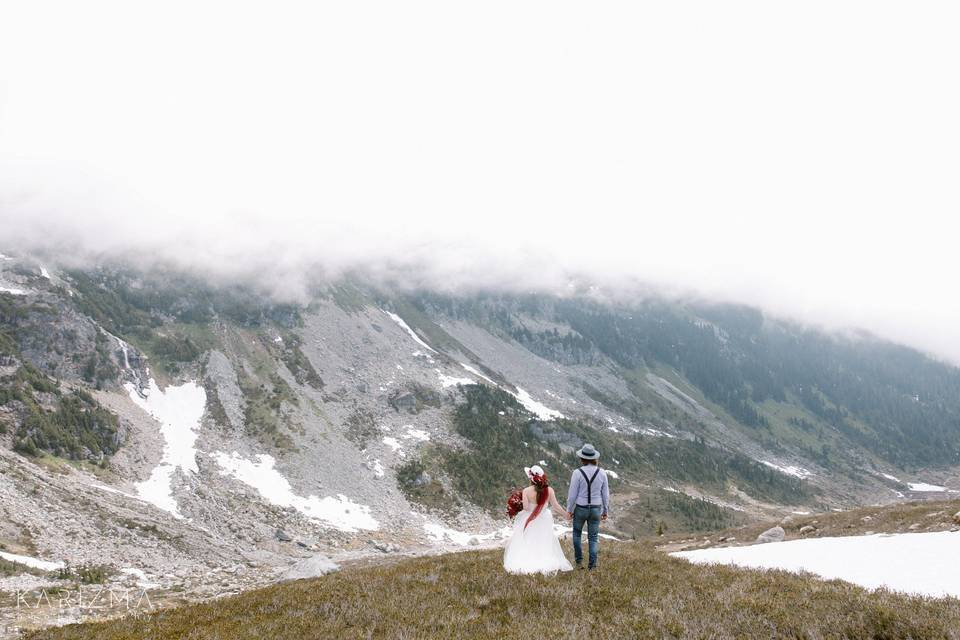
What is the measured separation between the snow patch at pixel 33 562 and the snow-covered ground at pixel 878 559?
45.2m

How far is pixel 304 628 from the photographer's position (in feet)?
34.0

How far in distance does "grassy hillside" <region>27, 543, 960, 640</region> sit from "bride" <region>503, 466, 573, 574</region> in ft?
2.34

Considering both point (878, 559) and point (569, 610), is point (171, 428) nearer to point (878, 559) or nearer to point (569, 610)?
point (569, 610)

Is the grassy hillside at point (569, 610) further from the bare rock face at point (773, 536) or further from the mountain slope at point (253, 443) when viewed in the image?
the mountain slope at point (253, 443)

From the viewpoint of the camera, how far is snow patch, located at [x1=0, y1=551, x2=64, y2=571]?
35.6 meters

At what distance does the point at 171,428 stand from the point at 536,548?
110 meters

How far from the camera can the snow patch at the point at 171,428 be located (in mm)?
74062

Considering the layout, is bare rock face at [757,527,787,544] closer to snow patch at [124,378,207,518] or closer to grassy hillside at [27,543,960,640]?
grassy hillside at [27,543,960,640]

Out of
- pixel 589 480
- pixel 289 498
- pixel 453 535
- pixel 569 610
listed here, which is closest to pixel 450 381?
pixel 453 535

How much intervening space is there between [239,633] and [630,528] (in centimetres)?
12037

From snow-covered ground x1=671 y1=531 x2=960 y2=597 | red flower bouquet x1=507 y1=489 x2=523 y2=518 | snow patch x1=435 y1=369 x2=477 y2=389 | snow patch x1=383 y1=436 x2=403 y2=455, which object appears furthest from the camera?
snow patch x1=435 y1=369 x2=477 y2=389

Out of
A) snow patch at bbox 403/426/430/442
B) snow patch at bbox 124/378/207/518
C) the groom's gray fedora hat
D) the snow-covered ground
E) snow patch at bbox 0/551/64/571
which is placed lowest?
snow patch at bbox 403/426/430/442

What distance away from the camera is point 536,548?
47.6 feet

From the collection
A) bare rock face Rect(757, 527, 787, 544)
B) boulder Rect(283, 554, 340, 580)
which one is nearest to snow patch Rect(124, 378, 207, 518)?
boulder Rect(283, 554, 340, 580)
